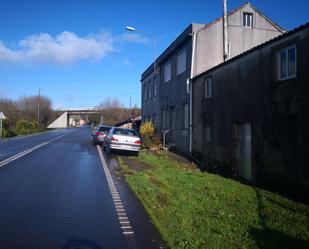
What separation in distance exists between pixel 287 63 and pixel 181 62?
45.8ft

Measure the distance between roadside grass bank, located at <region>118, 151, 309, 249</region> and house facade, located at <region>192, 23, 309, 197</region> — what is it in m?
1.15

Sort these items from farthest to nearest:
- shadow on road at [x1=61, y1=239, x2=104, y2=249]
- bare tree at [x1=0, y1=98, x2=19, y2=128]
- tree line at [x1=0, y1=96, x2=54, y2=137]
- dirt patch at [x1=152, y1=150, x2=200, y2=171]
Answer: bare tree at [x1=0, y1=98, x2=19, y2=128]
tree line at [x1=0, y1=96, x2=54, y2=137]
dirt patch at [x1=152, y1=150, x2=200, y2=171]
shadow on road at [x1=61, y1=239, x2=104, y2=249]

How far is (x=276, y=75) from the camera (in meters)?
11.9

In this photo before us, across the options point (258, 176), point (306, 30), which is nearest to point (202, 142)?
point (258, 176)

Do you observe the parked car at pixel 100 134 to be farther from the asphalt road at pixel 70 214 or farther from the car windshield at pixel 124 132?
the asphalt road at pixel 70 214

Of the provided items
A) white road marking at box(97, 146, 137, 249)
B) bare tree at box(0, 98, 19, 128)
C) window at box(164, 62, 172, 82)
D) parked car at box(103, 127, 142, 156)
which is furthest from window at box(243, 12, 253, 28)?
bare tree at box(0, 98, 19, 128)

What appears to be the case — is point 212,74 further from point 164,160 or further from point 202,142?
point 164,160

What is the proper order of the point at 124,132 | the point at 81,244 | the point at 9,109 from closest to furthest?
the point at 81,244, the point at 124,132, the point at 9,109

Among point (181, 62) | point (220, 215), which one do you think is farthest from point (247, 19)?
point (220, 215)

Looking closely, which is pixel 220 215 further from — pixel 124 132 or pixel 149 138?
pixel 149 138

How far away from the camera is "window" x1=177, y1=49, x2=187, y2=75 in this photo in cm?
2405

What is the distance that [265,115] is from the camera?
12352 millimetres

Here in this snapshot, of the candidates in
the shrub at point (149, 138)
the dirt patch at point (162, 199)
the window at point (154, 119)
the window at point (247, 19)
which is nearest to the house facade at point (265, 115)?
the dirt patch at point (162, 199)

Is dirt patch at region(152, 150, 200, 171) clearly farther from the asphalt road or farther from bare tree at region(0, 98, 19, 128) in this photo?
bare tree at region(0, 98, 19, 128)
